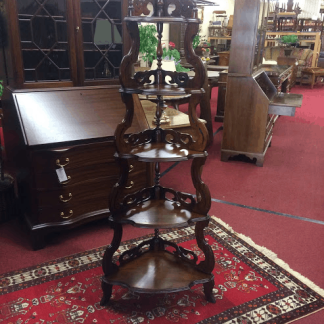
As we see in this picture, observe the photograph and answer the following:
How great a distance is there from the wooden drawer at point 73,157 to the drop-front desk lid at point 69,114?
0.22 feet

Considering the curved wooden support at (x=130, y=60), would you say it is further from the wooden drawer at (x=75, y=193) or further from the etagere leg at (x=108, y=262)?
→ the wooden drawer at (x=75, y=193)

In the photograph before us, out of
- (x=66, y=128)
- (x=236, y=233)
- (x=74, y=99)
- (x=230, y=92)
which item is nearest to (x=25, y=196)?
(x=66, y=128)

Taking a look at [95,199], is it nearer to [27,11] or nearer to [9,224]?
[9,224]

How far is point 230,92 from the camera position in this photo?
13.5 ft

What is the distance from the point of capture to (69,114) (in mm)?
2559

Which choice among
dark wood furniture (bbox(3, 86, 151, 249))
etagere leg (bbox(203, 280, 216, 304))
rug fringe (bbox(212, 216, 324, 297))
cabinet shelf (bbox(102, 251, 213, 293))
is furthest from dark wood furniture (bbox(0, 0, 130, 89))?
etagere leg (bbox(203, 280, 216, 304))

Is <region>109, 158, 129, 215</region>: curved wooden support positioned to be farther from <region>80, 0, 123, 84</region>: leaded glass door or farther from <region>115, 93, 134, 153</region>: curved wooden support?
<region>80, 0, 123, 84</region>: leaded glass door

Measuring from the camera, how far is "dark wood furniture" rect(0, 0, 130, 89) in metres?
2.42

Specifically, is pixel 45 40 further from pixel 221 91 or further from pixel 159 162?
pixel 221 91

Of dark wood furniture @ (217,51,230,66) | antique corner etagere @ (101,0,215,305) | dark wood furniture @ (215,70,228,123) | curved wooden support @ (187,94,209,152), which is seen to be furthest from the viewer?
dark wood furniture @ (217,51,230,66)

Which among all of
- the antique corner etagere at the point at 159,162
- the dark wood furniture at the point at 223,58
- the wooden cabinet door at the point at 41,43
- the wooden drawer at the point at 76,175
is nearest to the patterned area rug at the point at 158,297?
the antique corner etagere at the point at 159,162

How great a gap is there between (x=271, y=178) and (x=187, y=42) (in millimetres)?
2524

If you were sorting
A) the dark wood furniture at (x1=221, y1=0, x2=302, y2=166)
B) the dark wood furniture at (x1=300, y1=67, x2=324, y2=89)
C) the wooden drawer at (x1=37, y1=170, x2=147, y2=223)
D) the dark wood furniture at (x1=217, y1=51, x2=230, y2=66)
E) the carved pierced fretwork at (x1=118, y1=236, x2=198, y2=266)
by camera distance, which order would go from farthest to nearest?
the dark wood furniture at (x1=217, y1=51, x2=230, y2=66) < the dark wood furniture at (x1=300, y1=67, x2=324, y2=89) < the dark wood furniture at (x1=221, y1=0, x2=302, y2=166) < the wooden drawer at (x1=37, y1=170, x2=147, y2=223) < the carved pierced fretwork at (x1=118, y1=236, x2=198, y2=266)

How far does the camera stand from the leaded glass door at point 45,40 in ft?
7.96
